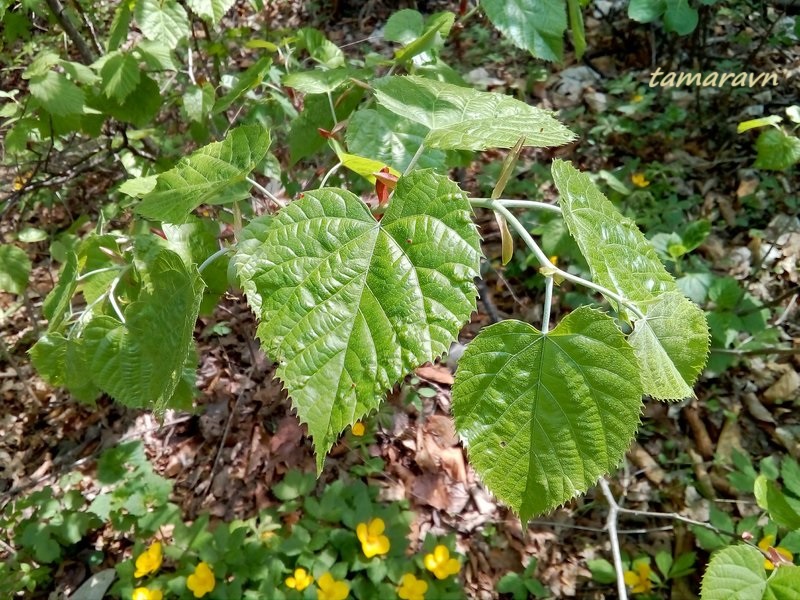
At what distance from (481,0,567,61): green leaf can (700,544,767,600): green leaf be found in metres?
1.17

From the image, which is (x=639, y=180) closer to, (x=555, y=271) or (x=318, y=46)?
(x=318, y=46)

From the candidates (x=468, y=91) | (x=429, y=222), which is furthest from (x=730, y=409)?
(x=429, y=222)

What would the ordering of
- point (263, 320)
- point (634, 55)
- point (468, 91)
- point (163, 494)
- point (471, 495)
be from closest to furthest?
point (263, 320) → point (468, 91) → point (163, 494) → point (471, 495) → point (634, 55)

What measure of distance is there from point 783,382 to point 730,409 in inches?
10.8

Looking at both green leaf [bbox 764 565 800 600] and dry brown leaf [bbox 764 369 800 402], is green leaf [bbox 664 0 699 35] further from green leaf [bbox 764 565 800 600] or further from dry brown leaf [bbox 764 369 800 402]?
green leaf [bbox 764 565 800 600]

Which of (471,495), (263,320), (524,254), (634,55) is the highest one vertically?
(263,320)

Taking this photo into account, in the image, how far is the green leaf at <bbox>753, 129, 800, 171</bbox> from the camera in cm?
186

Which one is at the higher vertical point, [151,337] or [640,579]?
[151,337]

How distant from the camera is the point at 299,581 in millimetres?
1898

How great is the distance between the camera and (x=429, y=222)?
0.70m

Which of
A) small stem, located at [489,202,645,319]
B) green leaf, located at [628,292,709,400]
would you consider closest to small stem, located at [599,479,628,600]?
green leaf, located at [628,292,709,400]

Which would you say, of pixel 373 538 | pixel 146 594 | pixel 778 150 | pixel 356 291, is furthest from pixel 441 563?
pixel 778 150

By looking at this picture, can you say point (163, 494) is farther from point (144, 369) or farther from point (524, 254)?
point (524, 254)

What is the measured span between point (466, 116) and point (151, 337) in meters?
0.64
